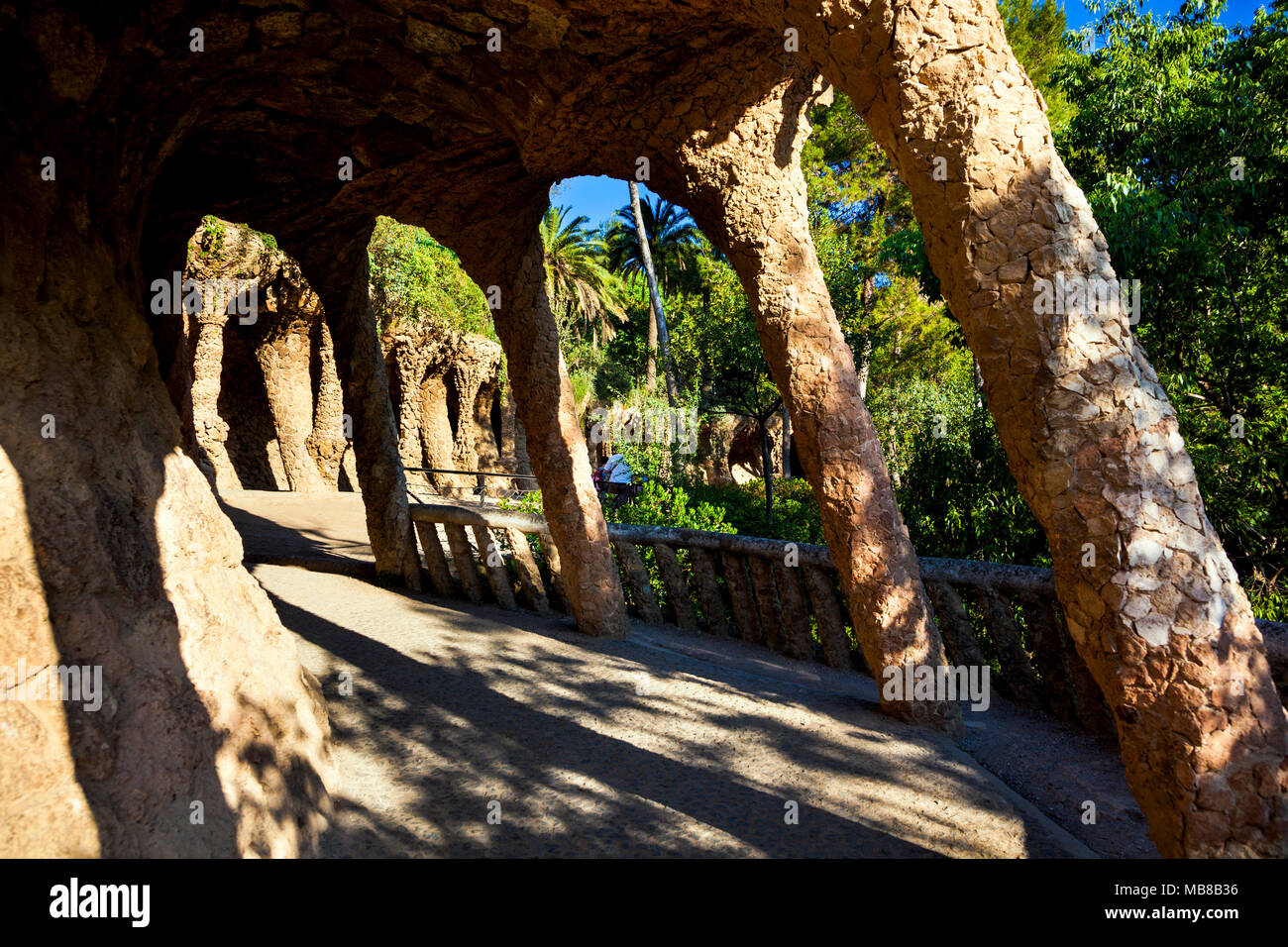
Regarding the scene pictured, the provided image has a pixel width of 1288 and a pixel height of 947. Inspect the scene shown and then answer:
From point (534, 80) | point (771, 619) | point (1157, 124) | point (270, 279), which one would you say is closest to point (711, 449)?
point (270, 279)

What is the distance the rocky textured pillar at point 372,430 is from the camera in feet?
21.9

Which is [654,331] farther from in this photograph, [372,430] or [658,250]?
[372,430]

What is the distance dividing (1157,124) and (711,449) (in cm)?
1501

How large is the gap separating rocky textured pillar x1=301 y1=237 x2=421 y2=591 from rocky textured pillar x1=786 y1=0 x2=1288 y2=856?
5.54 metres

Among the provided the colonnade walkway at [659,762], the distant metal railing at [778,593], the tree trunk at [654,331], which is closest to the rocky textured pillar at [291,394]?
the tree trunk at [654,331]

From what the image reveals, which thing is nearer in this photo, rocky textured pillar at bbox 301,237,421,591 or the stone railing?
the stone railing

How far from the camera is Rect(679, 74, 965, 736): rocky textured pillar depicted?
3697mm

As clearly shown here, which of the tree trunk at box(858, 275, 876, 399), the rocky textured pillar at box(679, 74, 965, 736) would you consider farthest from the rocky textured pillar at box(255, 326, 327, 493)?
the rocky textured pillar at box(679, 74, 965, 736)

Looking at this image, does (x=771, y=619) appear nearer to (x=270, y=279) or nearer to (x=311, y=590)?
(x=311, y=590)

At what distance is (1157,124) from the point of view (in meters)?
8.04

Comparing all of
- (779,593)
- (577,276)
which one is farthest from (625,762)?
(577,276)

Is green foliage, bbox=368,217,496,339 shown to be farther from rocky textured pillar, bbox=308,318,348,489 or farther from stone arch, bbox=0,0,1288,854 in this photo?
stone arch, bbox=0,0,1288,854

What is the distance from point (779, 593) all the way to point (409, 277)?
11958 mm

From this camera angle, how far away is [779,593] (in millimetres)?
5508
